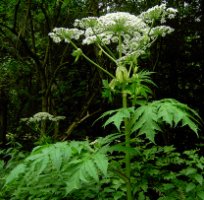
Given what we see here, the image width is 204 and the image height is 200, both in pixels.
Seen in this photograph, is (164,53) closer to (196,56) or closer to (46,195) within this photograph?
(196,56)

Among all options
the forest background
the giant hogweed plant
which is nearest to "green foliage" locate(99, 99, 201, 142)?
the giant hogweed plant

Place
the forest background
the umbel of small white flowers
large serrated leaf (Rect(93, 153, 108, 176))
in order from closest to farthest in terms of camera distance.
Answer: large serrated leaf (Rect(93, 153, 108, 176))
the umbel of small white flowers
the forest background

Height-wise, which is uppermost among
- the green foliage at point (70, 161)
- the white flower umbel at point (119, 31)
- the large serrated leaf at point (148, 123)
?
the white flower umbel at point (119, 31)

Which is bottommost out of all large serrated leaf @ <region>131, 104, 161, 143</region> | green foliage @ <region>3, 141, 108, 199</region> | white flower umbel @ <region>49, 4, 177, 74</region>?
green foliage @ <region>3, 141, 108, 199</region>

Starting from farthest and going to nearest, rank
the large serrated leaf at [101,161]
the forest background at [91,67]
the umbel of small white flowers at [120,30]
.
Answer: the forest background at [91,67] < the umbel of small white flowers at [120,30] < the large serrated leaf at [101,161]

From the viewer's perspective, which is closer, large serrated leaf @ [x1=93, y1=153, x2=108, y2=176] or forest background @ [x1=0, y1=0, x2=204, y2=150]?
large serrated leaf @ [x1=93, y1=153, x2=108, y2=176]

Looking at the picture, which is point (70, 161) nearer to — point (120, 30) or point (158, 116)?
point (158, 116)

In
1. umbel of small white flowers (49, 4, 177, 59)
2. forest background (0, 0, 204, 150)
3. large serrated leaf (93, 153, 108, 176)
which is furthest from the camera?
forest background (0, 0, 204, 150)

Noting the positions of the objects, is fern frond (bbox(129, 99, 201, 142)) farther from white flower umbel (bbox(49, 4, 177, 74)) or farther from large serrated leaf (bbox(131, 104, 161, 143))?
white flower umbel (bbox(49, 4, 177, 74))

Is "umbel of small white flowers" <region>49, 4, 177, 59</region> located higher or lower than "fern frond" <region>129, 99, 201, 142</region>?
higher

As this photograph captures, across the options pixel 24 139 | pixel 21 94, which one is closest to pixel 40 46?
pixel 21 94

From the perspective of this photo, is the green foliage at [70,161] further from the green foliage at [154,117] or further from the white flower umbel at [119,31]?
the white flower umbel at [119,31]

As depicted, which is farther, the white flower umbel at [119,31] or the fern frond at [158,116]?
→ the white flower umbel at [119,31]

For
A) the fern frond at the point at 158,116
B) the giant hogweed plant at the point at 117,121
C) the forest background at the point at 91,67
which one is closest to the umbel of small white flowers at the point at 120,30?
the giant hogweed plant at the point at 117,121
